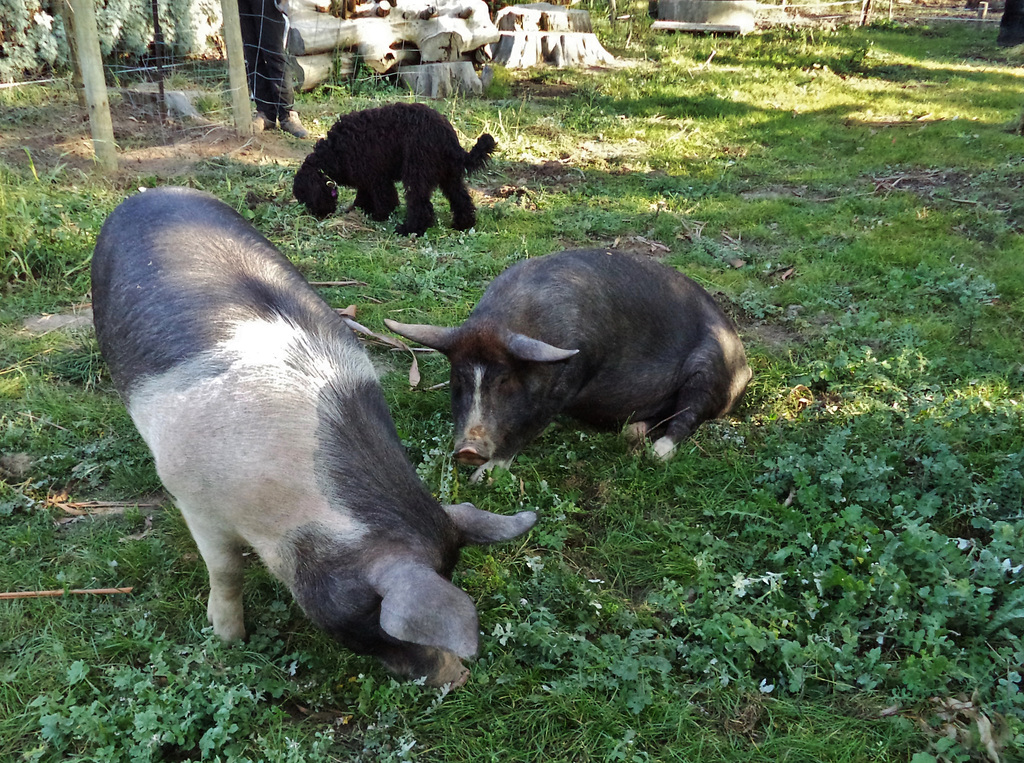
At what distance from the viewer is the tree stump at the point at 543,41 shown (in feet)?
41.1

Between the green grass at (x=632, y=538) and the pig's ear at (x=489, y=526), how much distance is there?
0.41m

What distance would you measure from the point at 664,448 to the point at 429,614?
225cm

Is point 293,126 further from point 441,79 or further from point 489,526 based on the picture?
point 489,526

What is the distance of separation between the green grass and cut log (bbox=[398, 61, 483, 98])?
4.27 metres

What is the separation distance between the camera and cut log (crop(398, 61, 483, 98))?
10.4 metres

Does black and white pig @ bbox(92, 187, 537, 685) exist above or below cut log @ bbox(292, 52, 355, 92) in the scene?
below

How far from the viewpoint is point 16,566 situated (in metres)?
2.94

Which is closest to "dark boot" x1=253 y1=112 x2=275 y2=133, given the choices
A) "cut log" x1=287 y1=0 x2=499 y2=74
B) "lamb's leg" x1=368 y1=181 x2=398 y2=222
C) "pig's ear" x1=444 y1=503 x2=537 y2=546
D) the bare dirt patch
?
the bare dirt patch

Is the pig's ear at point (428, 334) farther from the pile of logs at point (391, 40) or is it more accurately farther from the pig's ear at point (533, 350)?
the pile of logs at point (391, 40)

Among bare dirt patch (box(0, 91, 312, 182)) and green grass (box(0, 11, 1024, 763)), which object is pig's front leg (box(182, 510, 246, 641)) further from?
bare dirt patch (box(0, 91, 312, 182))

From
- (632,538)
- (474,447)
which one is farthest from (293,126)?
(632,538)

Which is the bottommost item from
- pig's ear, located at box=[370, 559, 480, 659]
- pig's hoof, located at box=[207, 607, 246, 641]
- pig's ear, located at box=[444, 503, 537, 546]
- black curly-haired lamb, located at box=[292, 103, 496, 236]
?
pig's hoof, located at box=[207, 607, 246, 641]

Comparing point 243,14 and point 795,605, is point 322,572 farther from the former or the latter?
point 243,14

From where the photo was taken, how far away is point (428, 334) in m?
3.70
